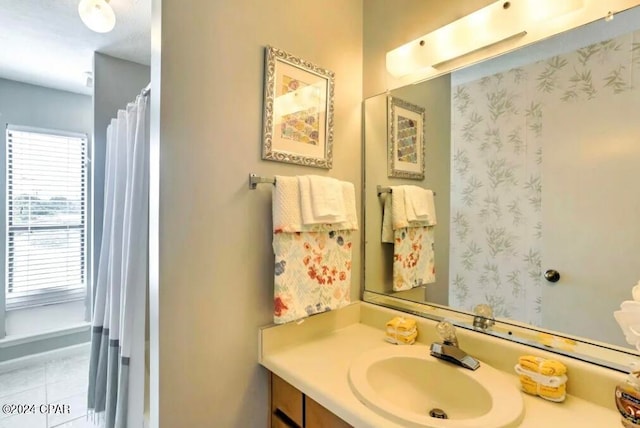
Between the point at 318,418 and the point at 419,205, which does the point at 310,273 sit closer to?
the point at 318,418

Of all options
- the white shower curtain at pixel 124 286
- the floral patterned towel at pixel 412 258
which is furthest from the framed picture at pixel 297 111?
the white shower curtain at pixel 124 286

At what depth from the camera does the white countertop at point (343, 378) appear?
77cm

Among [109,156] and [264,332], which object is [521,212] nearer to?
[264,332]

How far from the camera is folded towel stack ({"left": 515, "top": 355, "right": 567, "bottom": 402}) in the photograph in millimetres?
838

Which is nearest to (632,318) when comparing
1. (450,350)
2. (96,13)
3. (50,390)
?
(450,350)

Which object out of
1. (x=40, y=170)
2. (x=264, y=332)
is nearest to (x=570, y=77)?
(x=264, y=332)

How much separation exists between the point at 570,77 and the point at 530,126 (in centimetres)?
17

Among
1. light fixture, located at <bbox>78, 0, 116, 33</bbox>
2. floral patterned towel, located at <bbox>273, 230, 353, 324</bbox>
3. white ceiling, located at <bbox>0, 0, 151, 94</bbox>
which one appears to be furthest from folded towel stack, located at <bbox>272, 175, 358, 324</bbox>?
white ceiling, located at <bbox>0, 0, 151, 94</bbox>

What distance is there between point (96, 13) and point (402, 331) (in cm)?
195

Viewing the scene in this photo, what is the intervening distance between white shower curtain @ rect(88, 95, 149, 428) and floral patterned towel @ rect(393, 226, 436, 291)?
1111mm

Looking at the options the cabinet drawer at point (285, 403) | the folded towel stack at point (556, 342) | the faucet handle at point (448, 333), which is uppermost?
the folded towel stack at point (556, 342)

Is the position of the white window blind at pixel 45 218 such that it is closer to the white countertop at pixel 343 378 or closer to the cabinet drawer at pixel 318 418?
the white countertop at pixel 343 378

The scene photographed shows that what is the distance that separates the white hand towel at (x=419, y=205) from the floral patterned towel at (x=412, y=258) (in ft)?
0.14

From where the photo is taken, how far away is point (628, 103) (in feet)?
2.84
